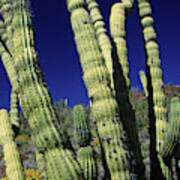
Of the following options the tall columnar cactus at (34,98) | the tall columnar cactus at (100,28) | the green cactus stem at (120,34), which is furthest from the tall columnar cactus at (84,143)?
the tall columnar cactus at (100,28)

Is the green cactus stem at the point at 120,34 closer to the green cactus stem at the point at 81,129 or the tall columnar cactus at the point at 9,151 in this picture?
the green cactus stem at the point at 81,129

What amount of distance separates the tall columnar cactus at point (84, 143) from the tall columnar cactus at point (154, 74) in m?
1.69

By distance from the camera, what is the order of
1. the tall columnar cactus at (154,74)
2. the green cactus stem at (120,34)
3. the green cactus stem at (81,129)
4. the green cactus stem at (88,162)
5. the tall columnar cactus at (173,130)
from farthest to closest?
the green cactus stem at (120,34)
the tall columnar cactus at (154,74)
the tall columnar cactus at (173,130)
the green cactus stem at (81,129)
the green cactus stem at (88,162)

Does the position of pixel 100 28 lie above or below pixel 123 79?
above

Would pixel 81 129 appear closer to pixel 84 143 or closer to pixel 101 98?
pixel 84 143

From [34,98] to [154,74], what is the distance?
3050mm

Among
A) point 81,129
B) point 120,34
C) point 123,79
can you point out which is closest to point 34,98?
point 81,129

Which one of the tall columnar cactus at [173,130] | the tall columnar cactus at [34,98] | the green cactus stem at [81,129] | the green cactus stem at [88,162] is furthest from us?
the tall columnar cactus at [173,130]

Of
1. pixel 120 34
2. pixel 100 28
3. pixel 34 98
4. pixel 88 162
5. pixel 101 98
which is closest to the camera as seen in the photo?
pixel 34 98

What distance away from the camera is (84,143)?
151 inches

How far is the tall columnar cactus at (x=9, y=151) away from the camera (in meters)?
4.66

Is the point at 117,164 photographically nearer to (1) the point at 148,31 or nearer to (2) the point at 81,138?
(2) the point at 81,138

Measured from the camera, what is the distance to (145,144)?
1102 cm

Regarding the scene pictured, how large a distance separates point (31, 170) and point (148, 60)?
6820mm
